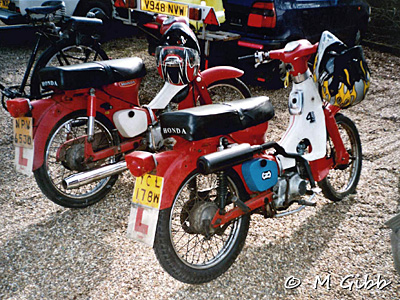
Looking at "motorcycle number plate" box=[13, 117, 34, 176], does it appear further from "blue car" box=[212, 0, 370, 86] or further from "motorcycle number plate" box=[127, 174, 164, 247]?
"blue car" box=[212, 0, 370, 86]

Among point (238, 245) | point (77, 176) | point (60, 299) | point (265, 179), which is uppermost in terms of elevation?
point (265, 179)

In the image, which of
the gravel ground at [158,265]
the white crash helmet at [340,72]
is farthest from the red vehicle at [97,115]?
the white crash helmet at [340,72]

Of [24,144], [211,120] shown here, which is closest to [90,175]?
[24,144]

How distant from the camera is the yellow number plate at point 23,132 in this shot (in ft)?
11.0

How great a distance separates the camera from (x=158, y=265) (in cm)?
319

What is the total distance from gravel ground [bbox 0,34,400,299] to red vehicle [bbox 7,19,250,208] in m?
0.31

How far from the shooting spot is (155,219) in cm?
259

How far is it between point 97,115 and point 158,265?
135cm

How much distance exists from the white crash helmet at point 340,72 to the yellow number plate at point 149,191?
150cm

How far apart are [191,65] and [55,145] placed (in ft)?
6.15

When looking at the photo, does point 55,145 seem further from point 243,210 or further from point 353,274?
point 353,274

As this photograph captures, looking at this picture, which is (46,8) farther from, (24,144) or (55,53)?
(24,144)

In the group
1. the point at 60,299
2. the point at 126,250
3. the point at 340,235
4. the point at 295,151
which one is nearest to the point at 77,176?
the point at 126,250

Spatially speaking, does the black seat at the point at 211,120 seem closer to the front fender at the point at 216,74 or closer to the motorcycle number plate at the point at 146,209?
the motorcycle number plate at the point at 146,209
